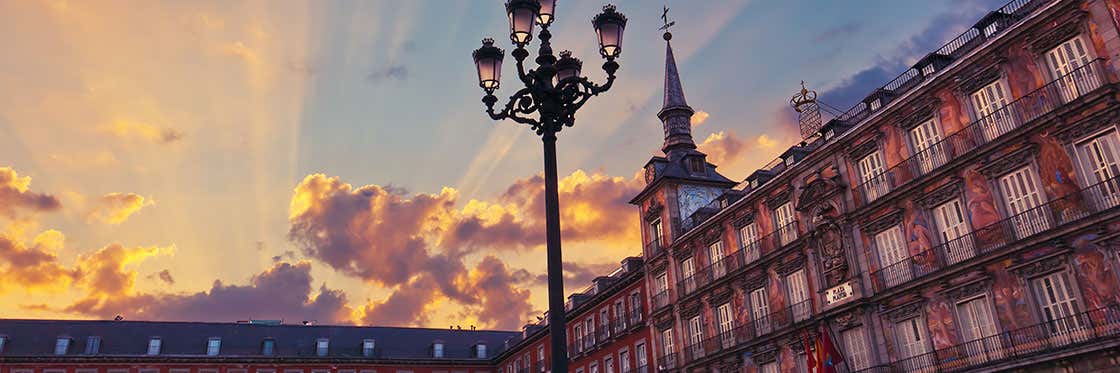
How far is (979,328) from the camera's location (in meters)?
26.5

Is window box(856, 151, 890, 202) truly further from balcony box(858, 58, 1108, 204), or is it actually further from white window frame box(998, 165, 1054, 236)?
white window frame box(998, 165, 1054, 236)

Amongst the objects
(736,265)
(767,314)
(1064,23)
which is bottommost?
(767,314)

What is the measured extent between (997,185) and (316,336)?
62.3 m

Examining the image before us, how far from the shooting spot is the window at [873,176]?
1215 inches

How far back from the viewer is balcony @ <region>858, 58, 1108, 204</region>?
24219 millimetres

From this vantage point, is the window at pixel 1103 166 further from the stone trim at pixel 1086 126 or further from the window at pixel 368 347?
the window at pixel 368 347

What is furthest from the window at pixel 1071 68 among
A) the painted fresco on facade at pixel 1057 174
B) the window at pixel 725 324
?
the window at pixel 725 324

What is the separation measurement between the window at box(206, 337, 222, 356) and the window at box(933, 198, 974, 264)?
59.7m

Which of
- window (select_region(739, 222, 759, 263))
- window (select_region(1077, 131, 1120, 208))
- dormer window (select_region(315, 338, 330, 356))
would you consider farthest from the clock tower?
dormer window (select_region(315, 338, 330, 356))

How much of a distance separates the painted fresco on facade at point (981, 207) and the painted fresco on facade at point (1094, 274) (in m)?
2.55

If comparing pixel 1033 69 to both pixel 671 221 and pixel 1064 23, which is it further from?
pixel 671 221

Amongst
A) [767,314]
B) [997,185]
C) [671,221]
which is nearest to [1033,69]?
[997,185]

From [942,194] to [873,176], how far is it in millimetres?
3427

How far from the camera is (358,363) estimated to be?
7188 centimetres
